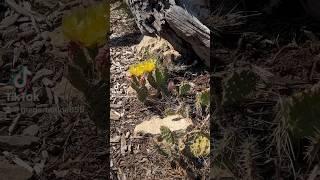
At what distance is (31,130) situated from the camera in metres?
2.12

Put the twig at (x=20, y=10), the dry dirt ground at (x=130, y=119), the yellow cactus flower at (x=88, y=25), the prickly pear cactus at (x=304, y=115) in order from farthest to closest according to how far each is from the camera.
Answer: the twig at (x=20, y=10), the yellow cactus flower at (x=88, y=25), the dry dirt ground at (x=130, y=119), the prickly pear cactus at (x=304, y=115)

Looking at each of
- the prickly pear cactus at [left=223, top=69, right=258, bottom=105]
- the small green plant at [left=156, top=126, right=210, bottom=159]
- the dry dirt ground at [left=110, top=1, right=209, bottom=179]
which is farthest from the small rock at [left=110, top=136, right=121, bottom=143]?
the prickly pear cactus at [left=223, top=69, right=258, bottom=105]

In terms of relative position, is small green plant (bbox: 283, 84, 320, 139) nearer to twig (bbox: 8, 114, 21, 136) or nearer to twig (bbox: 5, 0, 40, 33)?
twig (bbox: 8, 114, 21, 136)

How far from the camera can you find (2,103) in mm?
2219

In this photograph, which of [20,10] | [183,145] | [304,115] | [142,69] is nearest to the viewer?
[304,115]

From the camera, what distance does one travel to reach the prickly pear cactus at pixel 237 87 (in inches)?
79.7

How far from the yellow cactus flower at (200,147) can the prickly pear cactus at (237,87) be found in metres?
0.17

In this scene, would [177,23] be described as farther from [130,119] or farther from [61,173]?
[61,173]

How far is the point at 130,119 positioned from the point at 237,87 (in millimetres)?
400

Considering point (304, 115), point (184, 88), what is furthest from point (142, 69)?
point (304, 115)

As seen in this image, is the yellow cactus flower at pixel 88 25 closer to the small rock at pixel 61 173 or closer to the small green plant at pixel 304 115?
the small rock at pixel 61 173

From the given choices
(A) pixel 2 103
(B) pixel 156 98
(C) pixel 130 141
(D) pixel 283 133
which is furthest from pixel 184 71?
(A) pixel 2 103

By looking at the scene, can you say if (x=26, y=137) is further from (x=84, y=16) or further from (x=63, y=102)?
(x=84, y=16)

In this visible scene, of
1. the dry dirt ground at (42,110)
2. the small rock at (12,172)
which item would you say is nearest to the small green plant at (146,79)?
the dry dirt ground at (42,110)
